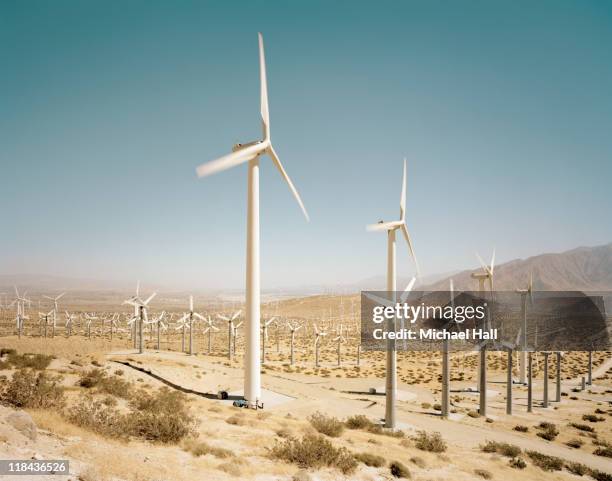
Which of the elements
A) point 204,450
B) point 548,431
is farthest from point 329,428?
point 548,431

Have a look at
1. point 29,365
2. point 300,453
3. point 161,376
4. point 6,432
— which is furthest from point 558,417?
point 29,365

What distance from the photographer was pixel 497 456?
20844 mm

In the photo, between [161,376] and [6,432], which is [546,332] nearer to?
[161,376]

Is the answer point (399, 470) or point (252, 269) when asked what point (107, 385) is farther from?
point (399, 470)

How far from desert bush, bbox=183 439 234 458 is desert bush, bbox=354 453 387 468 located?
5259mm

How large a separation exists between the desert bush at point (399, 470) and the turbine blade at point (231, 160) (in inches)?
574

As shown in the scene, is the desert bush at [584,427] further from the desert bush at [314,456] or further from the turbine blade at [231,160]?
the turbine blade at [231,160]

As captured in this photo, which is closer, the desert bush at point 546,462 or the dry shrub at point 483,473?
the dry shrub at point 483,473

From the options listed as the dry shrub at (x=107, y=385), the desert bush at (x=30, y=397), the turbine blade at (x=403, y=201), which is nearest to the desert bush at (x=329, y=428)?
the dry shrub at (x=107, y=385)

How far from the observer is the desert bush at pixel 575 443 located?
91.8 feet

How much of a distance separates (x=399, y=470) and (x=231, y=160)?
54.5 ft

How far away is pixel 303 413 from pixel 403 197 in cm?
1740

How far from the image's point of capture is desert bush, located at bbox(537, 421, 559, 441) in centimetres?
2968

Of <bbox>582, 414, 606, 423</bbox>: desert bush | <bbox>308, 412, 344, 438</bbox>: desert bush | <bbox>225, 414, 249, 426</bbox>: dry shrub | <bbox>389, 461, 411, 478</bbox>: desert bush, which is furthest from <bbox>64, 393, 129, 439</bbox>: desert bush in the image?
<bbox>582, 414, 606, 423</bbox>: desert bush
